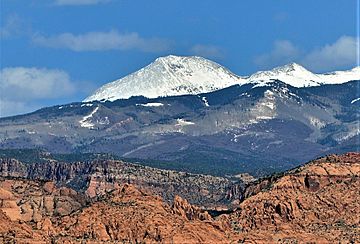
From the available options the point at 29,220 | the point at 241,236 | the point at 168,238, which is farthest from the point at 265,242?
the point at 29,220

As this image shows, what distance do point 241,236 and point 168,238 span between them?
1570 centimetres

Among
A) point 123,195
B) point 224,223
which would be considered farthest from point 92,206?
point 224,223

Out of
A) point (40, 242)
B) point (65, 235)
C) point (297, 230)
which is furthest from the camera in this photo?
point (297, 230)

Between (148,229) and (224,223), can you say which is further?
(224,223)

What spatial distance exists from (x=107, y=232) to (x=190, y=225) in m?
10.2

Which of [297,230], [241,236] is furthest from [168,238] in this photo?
[297,230]

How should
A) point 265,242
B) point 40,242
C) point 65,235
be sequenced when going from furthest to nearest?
point 265,242
point 65,235
point 40,242

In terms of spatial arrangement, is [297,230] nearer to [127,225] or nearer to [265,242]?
[265,242]

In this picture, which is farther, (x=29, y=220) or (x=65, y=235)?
(x=29, y=220)

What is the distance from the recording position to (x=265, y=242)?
186875mm

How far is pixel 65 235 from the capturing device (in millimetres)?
174375

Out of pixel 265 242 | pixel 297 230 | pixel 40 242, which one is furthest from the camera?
pixel 297 230

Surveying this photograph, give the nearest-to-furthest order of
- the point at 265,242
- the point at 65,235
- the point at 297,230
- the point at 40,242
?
the point at 40,242 < the point at 65,235 < the point at 265,242 < the point at 297,230

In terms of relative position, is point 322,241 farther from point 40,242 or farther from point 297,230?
point 40,242
